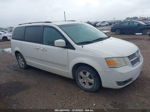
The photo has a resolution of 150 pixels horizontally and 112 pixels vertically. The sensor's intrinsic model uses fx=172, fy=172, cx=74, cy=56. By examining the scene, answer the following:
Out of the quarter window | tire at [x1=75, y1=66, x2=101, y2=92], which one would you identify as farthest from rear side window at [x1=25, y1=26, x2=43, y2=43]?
tire at [x1=75, y1=66, x2=101, y2=92]

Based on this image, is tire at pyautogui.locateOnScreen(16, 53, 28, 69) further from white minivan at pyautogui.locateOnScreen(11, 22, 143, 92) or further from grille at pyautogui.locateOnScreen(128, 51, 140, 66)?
grille at pyautogui.locateOnScreen(128, 51, 140, 66)

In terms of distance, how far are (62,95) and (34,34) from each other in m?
2.40

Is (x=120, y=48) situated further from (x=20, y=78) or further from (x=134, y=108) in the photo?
(x=20, y=78)

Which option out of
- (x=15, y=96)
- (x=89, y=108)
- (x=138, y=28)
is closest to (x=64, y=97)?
(x=89, y=108)

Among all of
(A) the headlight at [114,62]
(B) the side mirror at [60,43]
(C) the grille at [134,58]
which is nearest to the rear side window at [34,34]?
(B) the side mirror at [60,43]

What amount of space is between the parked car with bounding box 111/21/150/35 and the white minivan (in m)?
12.5

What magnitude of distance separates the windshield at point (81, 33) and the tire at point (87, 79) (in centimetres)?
71

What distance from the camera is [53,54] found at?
481 cm

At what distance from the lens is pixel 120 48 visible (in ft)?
13.4

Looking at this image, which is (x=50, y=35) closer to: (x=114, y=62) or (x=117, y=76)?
(x=114, y=62)

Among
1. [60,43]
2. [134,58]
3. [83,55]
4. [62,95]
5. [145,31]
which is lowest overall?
[62,95]

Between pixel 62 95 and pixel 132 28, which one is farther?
pixel 132 28

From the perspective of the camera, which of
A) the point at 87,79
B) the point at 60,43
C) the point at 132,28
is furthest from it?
the point at 132,28

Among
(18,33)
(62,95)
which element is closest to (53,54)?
(62,95)
